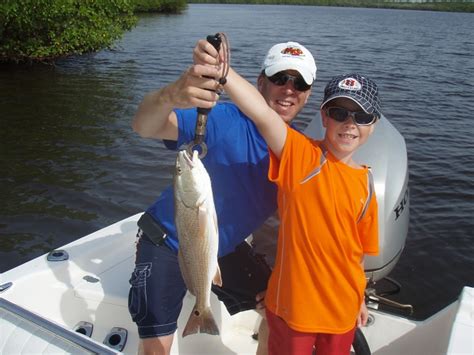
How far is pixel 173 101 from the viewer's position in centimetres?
239

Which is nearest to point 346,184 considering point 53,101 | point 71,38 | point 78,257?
point 78,257

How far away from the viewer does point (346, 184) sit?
8.72 ft

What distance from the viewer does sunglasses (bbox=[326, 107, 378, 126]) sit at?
266 centimetres

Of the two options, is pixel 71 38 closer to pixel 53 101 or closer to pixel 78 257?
pixel 53 101

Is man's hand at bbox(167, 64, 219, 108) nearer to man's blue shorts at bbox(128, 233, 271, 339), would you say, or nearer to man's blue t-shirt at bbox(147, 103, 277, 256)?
man's blue t-shirt at bbox(147, 103, 277, 256)

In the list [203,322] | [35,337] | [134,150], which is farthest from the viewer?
[134,150]

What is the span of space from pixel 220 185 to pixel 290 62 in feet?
2.85

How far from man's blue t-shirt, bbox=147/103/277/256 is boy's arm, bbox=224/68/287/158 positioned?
0.27m

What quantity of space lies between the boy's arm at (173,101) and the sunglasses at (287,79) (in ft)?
2.23

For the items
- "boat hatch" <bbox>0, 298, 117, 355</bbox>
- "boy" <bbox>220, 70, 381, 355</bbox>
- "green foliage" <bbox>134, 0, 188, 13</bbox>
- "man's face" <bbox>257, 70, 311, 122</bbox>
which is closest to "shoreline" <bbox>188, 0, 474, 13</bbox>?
"green foliage" <bbox>134, 0, 188, 13</bbox>

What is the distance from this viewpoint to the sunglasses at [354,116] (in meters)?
2.66

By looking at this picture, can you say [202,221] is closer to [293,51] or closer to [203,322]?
[203,322]

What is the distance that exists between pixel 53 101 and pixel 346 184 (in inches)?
572

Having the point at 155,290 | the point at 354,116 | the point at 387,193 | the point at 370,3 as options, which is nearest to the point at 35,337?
the point at 155,290
